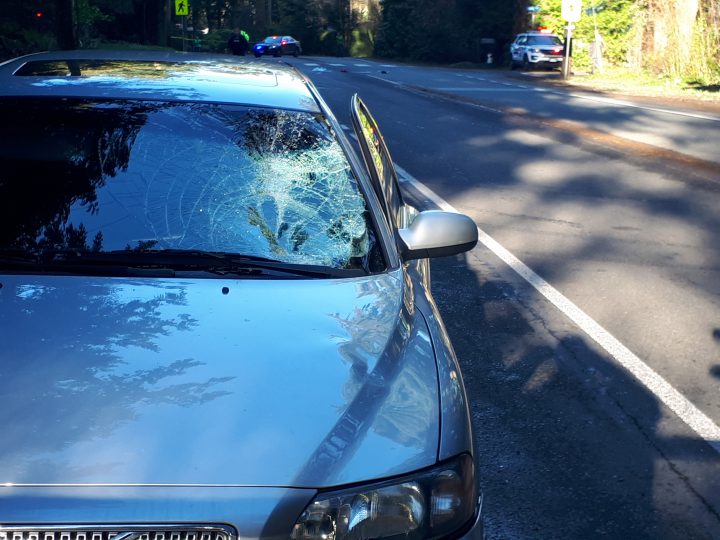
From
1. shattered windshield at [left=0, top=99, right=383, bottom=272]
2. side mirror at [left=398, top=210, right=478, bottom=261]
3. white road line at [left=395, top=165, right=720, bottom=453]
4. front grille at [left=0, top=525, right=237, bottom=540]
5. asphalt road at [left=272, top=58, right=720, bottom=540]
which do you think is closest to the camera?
front grille at [left=0, top=525, right=237, bottom=540]

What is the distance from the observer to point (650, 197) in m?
11.5

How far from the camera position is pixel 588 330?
21.1 feet

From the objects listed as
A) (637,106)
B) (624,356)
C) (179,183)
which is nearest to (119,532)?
(179,183)

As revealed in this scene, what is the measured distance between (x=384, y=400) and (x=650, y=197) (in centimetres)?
962

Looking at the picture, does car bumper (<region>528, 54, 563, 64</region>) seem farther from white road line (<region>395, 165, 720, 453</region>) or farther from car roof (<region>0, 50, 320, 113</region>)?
car roof (<region>0, 50, 320, 113</region>)

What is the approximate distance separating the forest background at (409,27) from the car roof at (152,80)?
65.2 feet

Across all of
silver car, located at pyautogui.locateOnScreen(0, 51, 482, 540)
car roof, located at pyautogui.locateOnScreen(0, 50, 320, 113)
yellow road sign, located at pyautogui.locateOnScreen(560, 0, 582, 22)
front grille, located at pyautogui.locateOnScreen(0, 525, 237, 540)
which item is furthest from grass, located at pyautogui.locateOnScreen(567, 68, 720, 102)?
front grille, located at pyautogui.locateOnScreen(0, 525, 237, 540)

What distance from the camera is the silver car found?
86.4 inches

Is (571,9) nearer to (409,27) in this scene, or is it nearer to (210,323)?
(409,27)

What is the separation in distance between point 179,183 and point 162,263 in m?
0.45

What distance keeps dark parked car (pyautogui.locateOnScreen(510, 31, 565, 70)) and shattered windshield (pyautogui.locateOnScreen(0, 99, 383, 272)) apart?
1648 inches

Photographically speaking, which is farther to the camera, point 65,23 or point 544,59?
point 544,59

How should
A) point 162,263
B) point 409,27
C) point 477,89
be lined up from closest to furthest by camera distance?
point 162,263 < point 477,89 < point 409,27

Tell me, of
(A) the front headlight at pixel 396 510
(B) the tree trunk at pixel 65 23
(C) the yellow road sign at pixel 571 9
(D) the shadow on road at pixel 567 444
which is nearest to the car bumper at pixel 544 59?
(C) the yellow road sign at pixel 571 9
